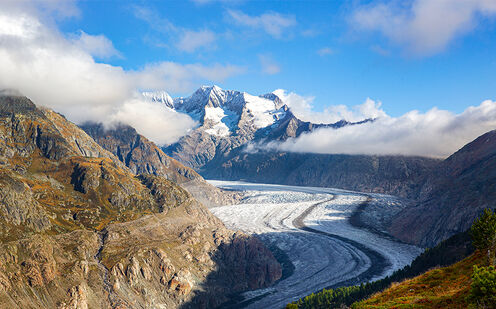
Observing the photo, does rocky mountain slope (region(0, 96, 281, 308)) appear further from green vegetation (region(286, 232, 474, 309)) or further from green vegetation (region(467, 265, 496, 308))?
green vegetation (region(467, 265, 496, 308))

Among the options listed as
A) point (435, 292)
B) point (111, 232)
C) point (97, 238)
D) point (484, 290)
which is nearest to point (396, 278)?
point (435, 292)

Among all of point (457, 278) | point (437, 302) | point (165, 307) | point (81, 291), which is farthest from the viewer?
point (165, 307)

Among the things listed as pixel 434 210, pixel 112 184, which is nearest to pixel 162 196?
pixel 112 184

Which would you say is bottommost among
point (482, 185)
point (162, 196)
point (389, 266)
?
point (389, 266)

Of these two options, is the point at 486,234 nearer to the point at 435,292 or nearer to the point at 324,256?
the point at 435,292

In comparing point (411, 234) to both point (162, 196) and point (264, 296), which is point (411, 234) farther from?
point (162, 196)

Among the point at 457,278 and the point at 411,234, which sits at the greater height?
the point at 457,278

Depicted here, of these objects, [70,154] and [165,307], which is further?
[70,154]
